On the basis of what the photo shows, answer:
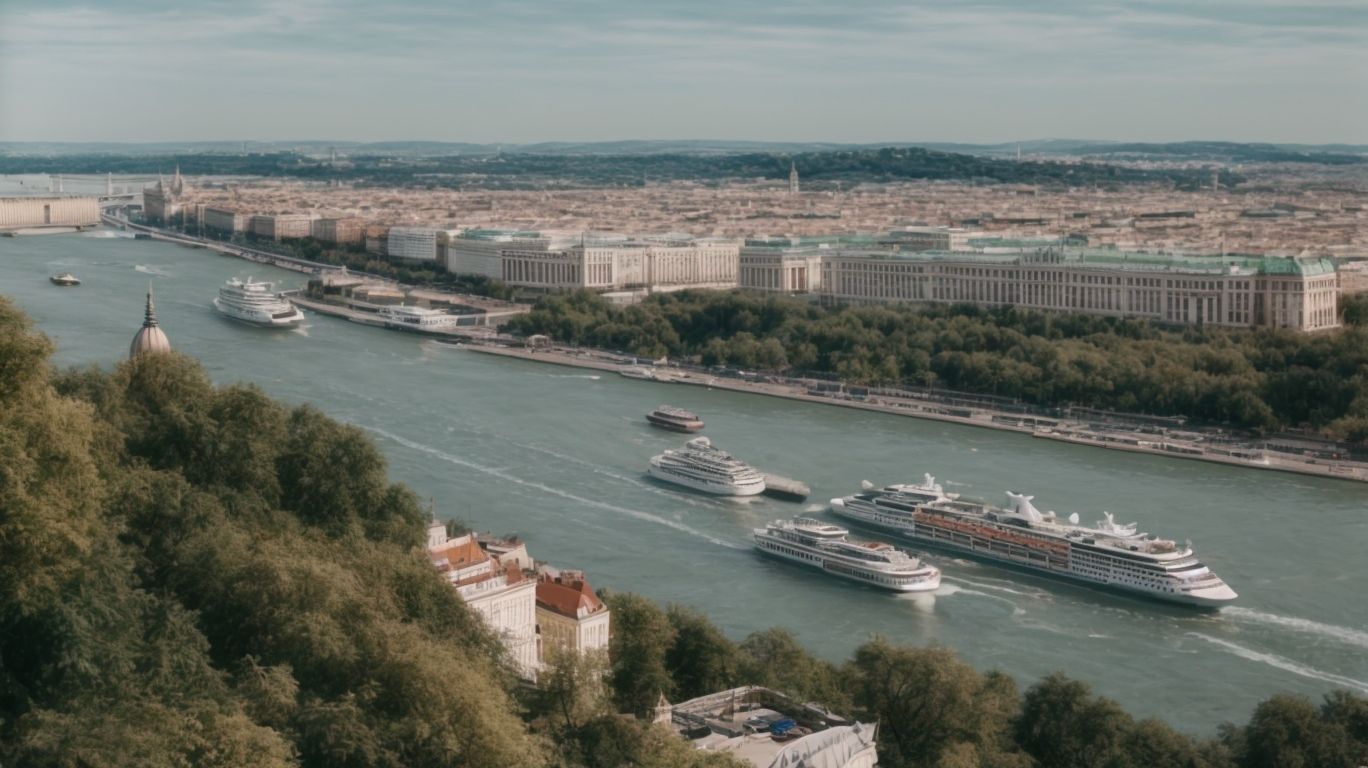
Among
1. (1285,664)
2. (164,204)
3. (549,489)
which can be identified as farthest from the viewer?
(164,204)

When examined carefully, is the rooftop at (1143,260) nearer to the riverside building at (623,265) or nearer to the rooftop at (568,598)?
the riverside building at (623,265)

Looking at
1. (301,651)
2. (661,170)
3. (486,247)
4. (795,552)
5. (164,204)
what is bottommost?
(795,552)

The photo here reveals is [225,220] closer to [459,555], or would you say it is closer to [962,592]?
[962,592]

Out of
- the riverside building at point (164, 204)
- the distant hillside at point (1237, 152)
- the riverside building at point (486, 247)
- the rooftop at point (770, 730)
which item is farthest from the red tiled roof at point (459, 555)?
the distant hillside at point (1237, 152)

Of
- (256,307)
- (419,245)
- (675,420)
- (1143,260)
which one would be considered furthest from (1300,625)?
→ (419,245)

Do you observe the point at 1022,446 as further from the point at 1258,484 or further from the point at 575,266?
the point at 575,266

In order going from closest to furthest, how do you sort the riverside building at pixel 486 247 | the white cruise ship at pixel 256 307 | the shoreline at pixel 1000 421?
the shoreline at pixel 1000 421, the white cruise ship at pixel 256 307, the riverside building at pixel 486 247

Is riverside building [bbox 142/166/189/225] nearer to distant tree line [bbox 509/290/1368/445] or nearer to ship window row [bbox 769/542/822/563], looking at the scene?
distant tree line [bbox 509/290/1368/445]
